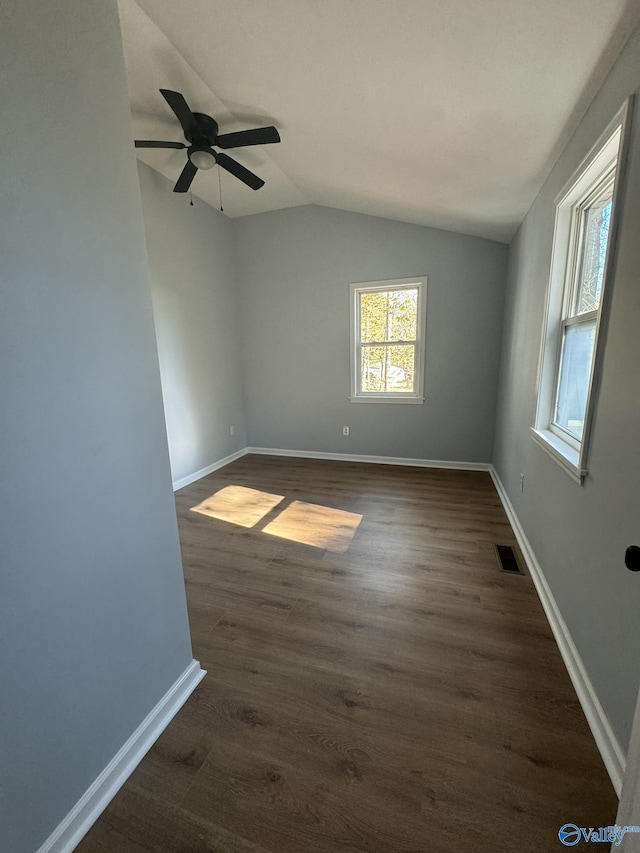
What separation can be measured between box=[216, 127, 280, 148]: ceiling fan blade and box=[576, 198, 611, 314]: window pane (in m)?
1.90

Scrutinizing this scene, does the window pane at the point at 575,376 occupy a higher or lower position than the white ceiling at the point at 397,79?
lower

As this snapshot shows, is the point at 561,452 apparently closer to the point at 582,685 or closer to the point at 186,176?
the point at 582,685

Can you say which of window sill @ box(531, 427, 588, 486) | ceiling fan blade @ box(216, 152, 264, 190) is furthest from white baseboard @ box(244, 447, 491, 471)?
ceiling fan blade @ box(216, 152, 264, 190)

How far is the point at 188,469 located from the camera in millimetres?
3943

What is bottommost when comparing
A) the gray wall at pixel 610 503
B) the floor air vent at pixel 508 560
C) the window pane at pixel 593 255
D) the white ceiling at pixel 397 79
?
the floor air vent at pixel 508 560

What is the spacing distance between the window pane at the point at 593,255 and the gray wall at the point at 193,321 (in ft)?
11.3

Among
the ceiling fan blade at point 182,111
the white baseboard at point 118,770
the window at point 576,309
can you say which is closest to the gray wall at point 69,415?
the white baseboard at point 118,770

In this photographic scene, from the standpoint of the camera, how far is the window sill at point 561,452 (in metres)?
1.52

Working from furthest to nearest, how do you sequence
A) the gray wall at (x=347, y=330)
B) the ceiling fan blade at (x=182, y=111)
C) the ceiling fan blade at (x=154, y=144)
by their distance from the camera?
1. the gray wall at (x=347, y=330)
2. the ceiling fan blade at (x=154, y=144)
3. the ceiling fan blade at (x=182, y=111)

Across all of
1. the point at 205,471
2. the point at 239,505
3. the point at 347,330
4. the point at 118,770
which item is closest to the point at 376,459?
the point at 347,330

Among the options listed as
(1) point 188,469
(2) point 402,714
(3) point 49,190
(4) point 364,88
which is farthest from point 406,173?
(1) point 188,469

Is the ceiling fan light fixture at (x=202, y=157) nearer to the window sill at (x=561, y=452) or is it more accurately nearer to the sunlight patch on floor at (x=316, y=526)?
the sunlight patch on floor at (x=316, y=526)

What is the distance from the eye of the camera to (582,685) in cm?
136

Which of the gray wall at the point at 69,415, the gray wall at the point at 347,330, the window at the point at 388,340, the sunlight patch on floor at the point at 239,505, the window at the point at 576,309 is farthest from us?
the window at the point at 388,340
